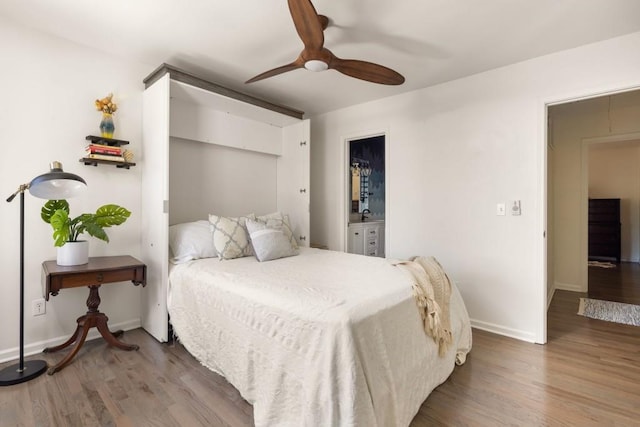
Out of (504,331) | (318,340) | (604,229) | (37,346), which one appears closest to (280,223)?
(318,340)

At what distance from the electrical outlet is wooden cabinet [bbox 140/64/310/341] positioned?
0.69m

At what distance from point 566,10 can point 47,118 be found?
3.81 metres

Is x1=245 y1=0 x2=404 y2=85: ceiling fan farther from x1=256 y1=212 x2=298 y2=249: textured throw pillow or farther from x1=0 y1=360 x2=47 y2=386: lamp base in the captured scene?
x1=0 y1=360 x2=47 y2=386: lamp base

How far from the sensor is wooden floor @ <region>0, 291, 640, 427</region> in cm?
168

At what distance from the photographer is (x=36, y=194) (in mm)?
1982

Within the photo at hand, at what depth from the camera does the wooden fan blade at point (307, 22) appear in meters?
1.58

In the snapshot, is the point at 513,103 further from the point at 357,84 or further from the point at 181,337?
the point at 181,337

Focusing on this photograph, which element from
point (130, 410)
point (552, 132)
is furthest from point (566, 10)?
point (130, 410)

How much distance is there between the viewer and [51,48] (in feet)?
8.01

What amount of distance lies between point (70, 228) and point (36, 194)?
36 cm

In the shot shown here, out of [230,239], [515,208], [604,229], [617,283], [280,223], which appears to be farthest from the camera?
[604,229]

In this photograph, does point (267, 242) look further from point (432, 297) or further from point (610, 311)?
point (610, 311)

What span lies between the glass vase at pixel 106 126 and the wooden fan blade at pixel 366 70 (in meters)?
1.90

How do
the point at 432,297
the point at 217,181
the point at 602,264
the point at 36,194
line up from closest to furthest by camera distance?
the point at 432,297 → the point at 36,194 → the point at 217,181 → the point at 602,264
